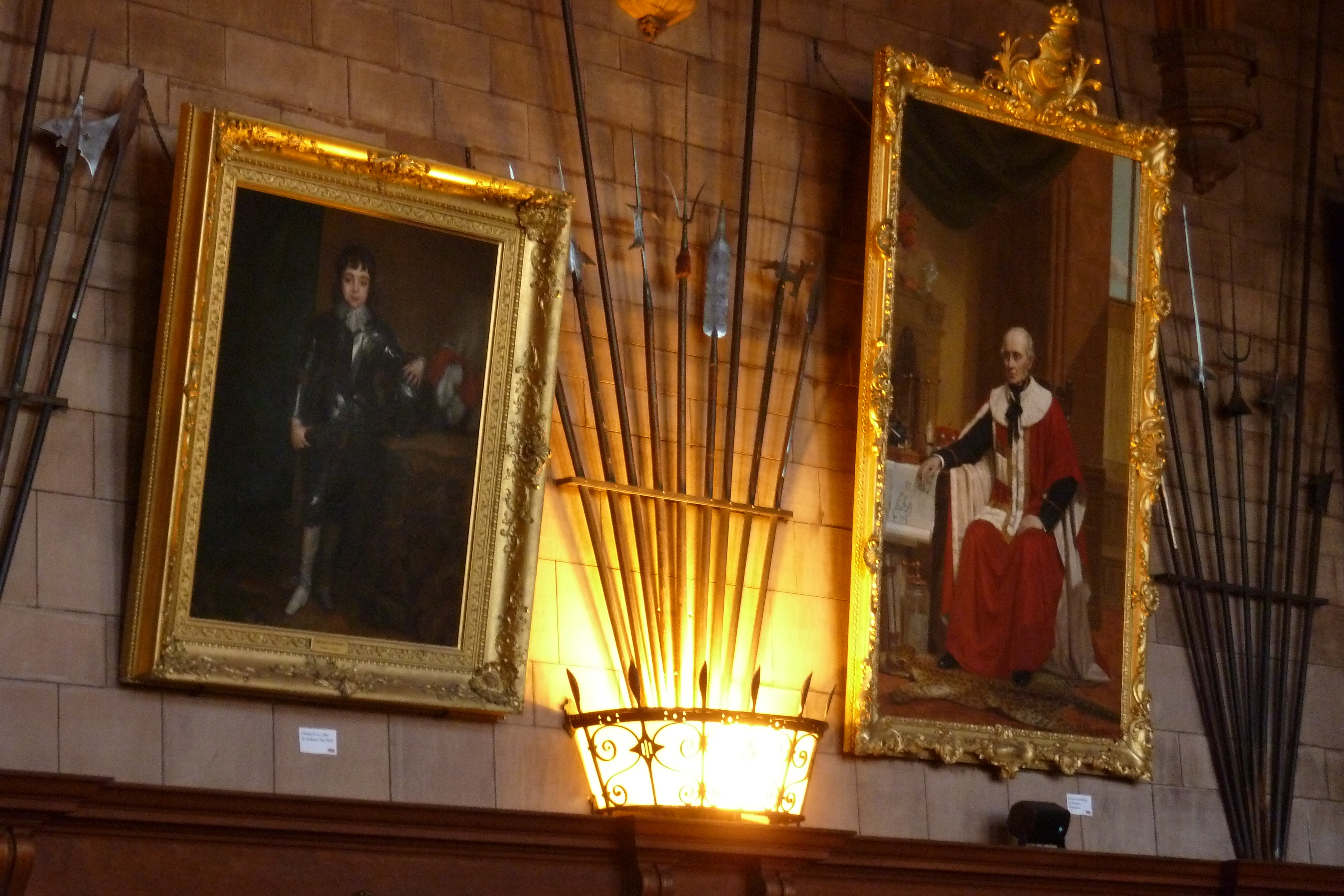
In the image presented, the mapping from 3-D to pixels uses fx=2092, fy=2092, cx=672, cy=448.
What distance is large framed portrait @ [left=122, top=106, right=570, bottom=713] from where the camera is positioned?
513 centimetres

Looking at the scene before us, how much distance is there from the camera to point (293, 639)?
17.2 ft

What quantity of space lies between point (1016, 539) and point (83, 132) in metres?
3.06

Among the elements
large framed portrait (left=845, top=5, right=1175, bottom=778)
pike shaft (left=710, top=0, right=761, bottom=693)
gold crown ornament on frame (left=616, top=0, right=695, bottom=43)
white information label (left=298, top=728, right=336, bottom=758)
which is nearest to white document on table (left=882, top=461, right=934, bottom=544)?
large framed portrait (left=845, top=5, right=1175, bottom=778)

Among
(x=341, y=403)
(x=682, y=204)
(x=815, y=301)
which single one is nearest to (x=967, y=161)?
(x=815, y=301)

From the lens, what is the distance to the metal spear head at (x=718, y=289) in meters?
6.15

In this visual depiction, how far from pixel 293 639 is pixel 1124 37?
3.95 metres

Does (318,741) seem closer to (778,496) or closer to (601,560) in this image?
(601,560)

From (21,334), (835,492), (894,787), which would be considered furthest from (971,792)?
(21,334)

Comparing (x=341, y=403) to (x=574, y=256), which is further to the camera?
(x=574, y=256)

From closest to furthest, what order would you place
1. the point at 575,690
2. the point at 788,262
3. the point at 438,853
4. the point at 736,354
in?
the point at 438,853 → the point at 575,690 → the point at 736,354 → the point at 788,262

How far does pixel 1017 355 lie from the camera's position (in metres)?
6.63

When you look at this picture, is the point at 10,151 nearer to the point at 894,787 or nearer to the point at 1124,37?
the point at 894,787

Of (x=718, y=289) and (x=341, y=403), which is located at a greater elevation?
(x=718, y=289)

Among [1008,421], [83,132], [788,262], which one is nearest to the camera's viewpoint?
[83,132]
